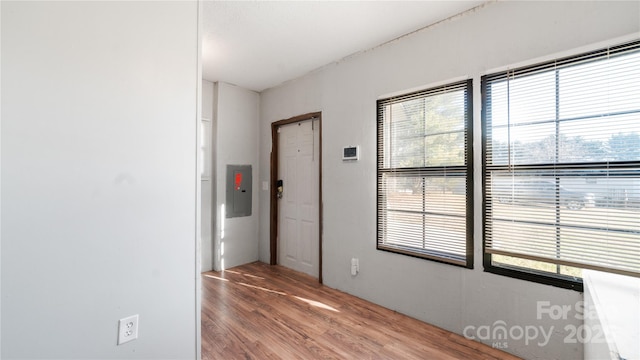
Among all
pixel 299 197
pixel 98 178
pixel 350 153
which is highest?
pixel 350 153

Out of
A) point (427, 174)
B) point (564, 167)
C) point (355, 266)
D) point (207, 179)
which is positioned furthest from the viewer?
point (207, 179)

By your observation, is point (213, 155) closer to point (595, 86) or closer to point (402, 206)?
point (402, 206)

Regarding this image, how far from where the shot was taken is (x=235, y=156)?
398cm

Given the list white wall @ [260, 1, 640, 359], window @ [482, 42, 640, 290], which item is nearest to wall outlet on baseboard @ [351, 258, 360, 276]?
white wall @ [260, 1, 640, 359]

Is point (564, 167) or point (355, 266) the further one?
point (355, 266)

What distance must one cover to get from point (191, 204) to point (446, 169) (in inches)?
78.4

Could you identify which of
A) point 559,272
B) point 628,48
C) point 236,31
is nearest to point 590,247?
point 559,272

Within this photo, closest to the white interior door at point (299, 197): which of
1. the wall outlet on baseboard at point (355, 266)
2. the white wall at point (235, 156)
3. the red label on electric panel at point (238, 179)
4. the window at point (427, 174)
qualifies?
the white wall at point (235, 156)

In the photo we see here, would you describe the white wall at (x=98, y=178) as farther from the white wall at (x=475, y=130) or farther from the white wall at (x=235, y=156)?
the white wall at (x=235, y=156)

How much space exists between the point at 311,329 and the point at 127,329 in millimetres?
1359

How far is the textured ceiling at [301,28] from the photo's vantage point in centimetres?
212

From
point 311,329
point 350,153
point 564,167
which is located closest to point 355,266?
point 311,329

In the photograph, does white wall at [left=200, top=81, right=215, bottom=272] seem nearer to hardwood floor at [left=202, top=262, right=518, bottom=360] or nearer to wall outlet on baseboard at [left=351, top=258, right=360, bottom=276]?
hardwood floor at [left=202, top=262, right=518, bottom=360]

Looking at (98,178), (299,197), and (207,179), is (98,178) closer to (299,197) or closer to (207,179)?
(207,179)
